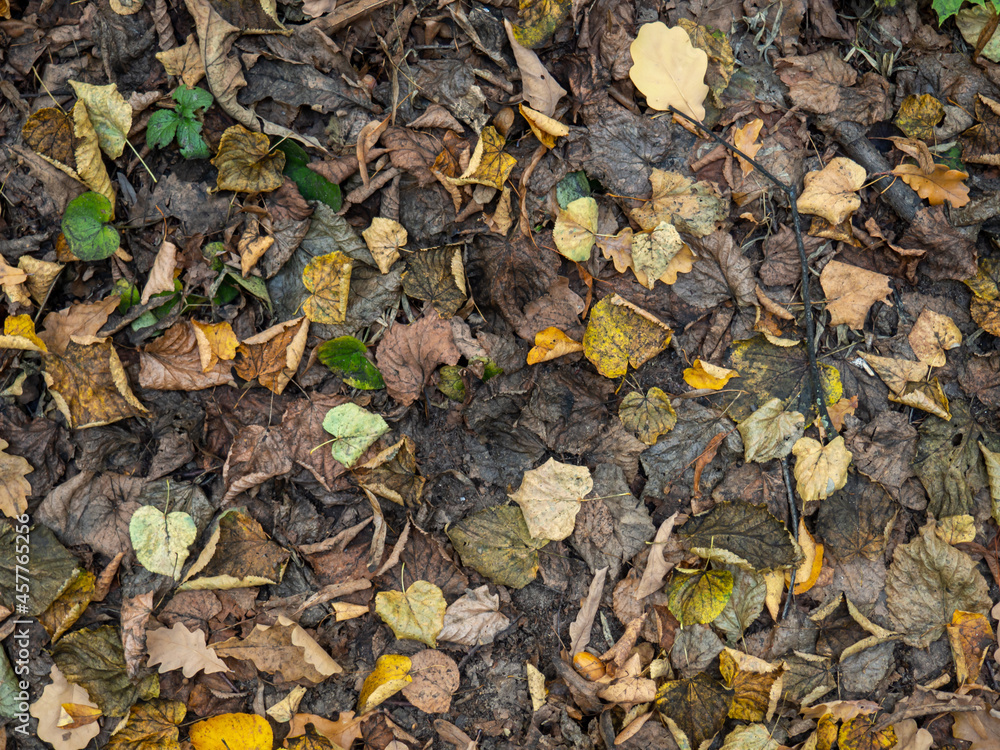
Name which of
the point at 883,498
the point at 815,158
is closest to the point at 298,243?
the point at 815,158

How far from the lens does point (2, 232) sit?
2.17 m

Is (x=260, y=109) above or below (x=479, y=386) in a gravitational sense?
above

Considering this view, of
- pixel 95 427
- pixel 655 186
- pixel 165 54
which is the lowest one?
pixel 95 427

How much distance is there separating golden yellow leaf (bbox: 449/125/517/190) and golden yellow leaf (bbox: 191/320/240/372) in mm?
988

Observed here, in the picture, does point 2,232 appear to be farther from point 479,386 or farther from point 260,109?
point 479,386

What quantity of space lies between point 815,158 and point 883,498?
53.2 inches

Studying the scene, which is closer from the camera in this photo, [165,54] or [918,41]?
[165,54]

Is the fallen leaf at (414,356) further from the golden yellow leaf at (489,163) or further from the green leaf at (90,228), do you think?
the green leaf at (90,228)

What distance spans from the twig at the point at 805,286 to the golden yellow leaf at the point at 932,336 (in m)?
0.43

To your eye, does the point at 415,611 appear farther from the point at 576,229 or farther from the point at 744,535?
the point at 576,229

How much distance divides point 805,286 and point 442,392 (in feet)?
4.68

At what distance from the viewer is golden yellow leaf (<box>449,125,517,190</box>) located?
2109 millimetres

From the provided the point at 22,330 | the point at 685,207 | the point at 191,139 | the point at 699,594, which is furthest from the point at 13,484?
the point at 685,207

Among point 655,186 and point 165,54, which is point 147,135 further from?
point 655,186
